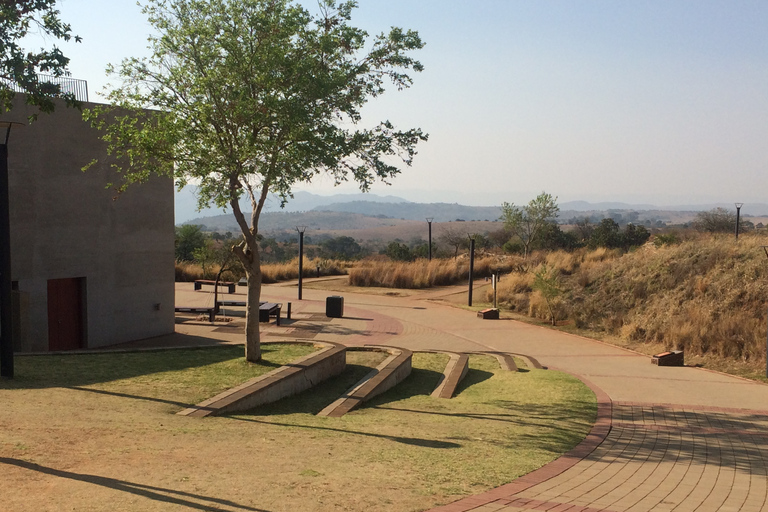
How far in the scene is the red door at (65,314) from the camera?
15.2 metres

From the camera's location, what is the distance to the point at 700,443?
8586 millimetres

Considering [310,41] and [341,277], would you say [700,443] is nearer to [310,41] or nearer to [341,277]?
[310,41]

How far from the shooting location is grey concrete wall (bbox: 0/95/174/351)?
47.0ft

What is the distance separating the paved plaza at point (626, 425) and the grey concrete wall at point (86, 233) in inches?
65.0

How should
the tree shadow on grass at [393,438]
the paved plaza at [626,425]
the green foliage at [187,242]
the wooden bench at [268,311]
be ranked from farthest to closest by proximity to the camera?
the green foliage at [187,242]
the wooden bench at [268,311]
the tree shadow on grass at [393,438]
the paved plaza at [626,425]

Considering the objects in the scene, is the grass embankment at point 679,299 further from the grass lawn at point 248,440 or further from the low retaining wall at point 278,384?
the low retaining wall at point 278,384

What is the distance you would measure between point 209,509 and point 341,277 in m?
32.6

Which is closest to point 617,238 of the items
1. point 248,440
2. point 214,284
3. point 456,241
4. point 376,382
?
point 456,241

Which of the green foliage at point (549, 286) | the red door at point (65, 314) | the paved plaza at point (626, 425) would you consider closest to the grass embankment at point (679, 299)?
the green foliage at point (549, 286)

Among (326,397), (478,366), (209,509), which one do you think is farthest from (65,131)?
(209,509)

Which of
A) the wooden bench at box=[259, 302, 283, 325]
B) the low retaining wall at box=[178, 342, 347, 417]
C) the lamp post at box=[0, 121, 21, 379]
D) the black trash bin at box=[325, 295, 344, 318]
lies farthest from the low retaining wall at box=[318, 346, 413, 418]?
the black trash bin at box=[325, 295, 344, 318]

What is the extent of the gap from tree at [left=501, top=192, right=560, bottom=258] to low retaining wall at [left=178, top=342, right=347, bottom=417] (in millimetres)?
37132

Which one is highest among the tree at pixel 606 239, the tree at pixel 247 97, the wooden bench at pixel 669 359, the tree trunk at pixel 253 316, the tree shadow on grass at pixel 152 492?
the tree at pixel 247 97

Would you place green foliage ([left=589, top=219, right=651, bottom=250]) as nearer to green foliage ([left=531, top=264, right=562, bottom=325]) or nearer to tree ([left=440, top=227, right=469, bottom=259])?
tree ([left=440, top=227, right=469, bottom=259])
